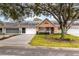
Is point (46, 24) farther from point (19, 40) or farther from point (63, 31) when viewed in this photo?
point (19, 40)

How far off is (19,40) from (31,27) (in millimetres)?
478

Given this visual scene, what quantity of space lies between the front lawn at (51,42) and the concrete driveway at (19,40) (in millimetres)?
139

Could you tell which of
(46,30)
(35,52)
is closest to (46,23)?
(46,30)

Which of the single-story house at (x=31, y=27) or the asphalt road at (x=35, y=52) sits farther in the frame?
the single-story house at (x=31, y=27)

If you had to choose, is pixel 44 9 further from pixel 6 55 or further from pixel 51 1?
pixel 6 55

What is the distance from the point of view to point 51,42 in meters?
7.80

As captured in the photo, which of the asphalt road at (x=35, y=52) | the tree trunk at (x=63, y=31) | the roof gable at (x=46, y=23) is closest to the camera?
the asphalt road at (x=35, y=52)

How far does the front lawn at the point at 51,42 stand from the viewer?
7.77 m

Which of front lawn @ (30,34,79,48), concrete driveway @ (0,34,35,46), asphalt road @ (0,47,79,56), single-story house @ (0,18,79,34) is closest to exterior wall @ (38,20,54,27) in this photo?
single-story house @ (0,18,79,34)

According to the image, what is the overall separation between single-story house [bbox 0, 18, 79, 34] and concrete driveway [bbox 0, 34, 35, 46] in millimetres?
113

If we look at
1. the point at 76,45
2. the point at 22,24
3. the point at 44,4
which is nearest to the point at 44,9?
the point at 44,4

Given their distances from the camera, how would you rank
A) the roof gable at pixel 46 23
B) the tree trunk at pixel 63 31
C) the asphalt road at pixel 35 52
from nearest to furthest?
1. the asphalt road at pixel 35 52
2. the roof gable at pixel 46 23
3. the tree trunk at pixel 63 31

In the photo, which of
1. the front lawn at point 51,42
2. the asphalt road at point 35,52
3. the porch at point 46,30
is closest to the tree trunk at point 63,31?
the front lawn at point 51,42

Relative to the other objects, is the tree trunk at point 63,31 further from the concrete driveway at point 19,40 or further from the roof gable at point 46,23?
the concrete driveway at point 19,40
